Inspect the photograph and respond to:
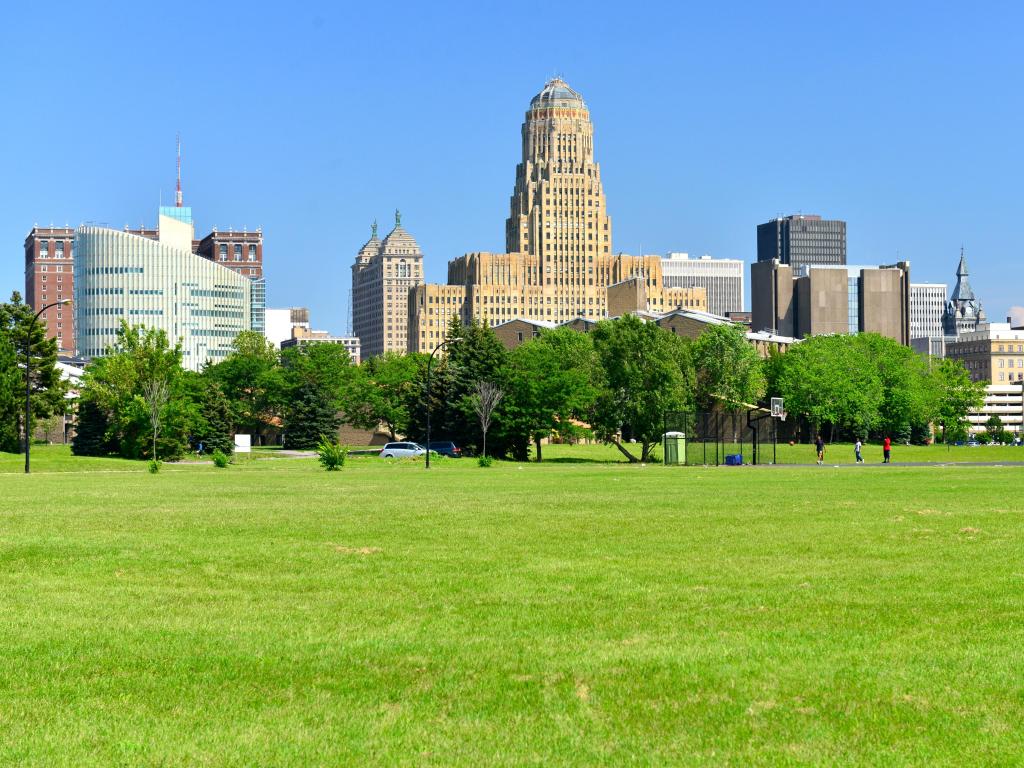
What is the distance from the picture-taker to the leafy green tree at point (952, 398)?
149m

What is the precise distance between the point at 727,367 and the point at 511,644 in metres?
120

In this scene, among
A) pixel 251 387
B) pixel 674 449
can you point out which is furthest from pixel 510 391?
pixel 251 387

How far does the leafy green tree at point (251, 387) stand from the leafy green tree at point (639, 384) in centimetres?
3866

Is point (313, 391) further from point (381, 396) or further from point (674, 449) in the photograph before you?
point (674, 449)

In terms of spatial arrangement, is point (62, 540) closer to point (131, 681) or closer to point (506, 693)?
point (131, 681)

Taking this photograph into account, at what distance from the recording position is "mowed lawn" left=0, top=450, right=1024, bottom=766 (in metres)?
9.35

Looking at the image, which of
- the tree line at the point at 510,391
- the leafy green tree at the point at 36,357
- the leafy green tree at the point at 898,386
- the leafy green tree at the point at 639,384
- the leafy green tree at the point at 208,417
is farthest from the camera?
the leafy green tree at the point at 898,386

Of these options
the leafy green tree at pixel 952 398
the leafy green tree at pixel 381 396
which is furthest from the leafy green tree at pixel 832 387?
the leafy green tree at pixel 381 396

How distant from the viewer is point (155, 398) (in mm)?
85625

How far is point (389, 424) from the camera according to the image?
432 ft

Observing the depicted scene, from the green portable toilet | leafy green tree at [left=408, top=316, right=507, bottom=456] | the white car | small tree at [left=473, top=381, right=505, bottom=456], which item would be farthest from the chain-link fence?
the white car

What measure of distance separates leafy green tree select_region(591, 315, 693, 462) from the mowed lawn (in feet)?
249

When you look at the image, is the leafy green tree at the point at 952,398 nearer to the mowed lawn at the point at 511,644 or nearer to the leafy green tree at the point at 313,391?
the leafy green tree at the point at 313,391

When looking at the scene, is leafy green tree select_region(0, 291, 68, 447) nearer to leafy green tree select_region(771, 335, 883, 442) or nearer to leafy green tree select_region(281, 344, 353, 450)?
leafy green tree select_region(281, 344, 353, 450)
